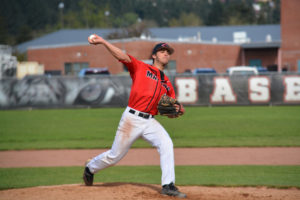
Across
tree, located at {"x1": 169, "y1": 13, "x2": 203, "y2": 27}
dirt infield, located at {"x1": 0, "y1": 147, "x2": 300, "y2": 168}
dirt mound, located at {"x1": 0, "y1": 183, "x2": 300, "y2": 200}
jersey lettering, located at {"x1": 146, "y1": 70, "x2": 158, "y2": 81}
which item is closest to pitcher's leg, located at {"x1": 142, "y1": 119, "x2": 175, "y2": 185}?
dirt mound, located at {"x1": 0, "y1": 183, "x2": 300, "y2": 200}

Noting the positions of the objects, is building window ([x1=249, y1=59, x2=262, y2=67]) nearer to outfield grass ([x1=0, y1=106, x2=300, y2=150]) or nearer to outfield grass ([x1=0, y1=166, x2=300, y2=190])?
outfield grass ([x1=0, y1=106, x2=300, y2=150])

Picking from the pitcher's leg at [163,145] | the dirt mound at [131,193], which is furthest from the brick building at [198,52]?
the pitcher's leg at [163,145]

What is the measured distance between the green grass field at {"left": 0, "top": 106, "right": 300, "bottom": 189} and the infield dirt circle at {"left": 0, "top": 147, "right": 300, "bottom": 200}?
0.65m

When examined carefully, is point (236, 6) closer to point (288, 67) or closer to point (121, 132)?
point (288, 67)

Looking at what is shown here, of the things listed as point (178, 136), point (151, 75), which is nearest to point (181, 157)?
point (178, 136)

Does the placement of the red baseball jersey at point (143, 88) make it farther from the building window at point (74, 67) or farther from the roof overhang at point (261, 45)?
the building window at point (74, 67)

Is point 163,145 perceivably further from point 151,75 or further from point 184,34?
point 184,34

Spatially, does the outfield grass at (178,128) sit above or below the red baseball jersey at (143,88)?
below

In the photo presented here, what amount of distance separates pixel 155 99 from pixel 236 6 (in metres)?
99.1

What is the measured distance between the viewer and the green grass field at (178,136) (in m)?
8.86

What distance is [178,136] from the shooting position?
15250mm

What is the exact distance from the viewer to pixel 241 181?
8.42m

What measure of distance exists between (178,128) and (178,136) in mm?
2211

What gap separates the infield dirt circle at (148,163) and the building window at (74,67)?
1439 inches
